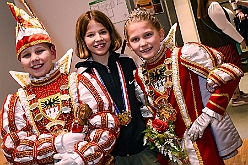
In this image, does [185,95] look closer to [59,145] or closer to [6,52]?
[59,145]

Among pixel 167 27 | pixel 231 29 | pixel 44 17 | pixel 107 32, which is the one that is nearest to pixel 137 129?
pixel 107 32

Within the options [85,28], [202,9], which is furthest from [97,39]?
[202,9]

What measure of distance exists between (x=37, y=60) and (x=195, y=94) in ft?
2.37

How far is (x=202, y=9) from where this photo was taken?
258 centimetres

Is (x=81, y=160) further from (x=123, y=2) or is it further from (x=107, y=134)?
(x=123, y=2)

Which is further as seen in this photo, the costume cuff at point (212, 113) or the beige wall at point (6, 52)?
the beige wall at point (6, 52)

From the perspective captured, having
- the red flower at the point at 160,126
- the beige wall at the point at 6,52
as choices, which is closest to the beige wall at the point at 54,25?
the beige wall at the point at 6,52

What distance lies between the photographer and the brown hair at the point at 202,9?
2.55 meters

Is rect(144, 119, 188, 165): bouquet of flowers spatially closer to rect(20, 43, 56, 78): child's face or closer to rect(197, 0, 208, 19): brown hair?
rect(20, 43, 56, 78): child's face

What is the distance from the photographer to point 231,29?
8.23 ft

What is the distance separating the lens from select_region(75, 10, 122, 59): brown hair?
1820 mm

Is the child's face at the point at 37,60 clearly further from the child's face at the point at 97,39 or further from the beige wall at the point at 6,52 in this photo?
the beige wall at the point at 6,52

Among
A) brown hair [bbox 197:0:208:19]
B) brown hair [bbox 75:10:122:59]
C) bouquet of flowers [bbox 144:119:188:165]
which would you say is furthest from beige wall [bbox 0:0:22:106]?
bouquet of flowers [bbox 144:119:188:165]

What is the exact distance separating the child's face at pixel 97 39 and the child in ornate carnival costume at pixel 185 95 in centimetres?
14
